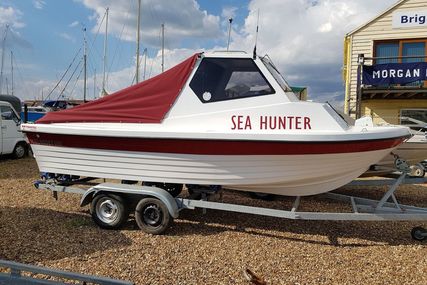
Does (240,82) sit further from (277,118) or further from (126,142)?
(126,142)

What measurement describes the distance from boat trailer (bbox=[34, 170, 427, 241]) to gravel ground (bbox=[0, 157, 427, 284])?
0.66 ft

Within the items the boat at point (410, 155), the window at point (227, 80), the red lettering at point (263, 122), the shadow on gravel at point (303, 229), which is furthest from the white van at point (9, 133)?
the boat at point (410, 155)

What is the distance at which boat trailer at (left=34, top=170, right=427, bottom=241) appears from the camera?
15.9 feet

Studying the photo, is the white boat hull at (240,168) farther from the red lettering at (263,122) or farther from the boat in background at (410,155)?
the boat in background at (410,155)

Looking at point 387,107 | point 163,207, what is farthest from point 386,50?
point 163,207

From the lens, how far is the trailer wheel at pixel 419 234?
5.12 m

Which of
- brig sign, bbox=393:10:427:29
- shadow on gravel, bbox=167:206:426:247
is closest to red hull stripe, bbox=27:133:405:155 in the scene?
shadow on gravel, bbox=167:206:426:247

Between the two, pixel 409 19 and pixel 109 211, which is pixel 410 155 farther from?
pixel 409 19

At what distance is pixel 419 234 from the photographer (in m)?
5.14

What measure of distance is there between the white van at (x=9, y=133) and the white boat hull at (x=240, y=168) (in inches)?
303

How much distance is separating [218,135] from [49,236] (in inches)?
96.5

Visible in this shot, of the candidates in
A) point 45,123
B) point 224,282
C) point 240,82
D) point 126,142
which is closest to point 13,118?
point 45,123

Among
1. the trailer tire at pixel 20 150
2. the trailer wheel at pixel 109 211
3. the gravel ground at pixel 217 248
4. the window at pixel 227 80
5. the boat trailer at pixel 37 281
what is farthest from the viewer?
the trailer tire at pixel 20 150

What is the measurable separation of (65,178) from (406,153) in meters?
5.19
